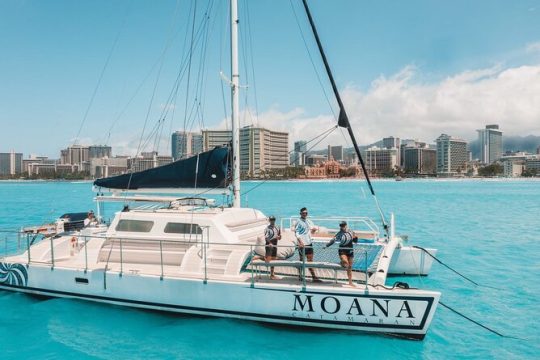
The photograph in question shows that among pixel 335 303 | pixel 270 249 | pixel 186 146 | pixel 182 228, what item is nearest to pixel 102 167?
pixel 186 146

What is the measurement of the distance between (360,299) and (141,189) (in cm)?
809

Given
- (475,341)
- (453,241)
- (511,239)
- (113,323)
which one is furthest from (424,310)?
(511,239)

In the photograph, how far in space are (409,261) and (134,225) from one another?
9.63 metres

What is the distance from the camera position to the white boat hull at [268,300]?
9180 mm

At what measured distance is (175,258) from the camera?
1161 centimetres

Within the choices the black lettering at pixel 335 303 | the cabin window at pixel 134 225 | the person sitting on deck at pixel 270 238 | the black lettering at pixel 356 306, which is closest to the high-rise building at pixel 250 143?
the person sitting on deck at pixel 270 238

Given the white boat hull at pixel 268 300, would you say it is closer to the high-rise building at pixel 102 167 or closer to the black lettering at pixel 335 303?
the black lettering at pixel 335 303

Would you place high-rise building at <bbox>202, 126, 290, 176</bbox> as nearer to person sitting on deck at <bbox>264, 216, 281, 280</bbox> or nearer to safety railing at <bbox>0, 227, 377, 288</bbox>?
person sitting on deck at <bbox>264, 216, 281, 280</bbox>

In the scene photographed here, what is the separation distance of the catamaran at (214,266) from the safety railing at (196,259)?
29mm

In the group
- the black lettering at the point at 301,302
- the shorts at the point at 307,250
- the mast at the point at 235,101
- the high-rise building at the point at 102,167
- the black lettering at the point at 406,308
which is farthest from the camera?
the high-rise building at the point at 102,167

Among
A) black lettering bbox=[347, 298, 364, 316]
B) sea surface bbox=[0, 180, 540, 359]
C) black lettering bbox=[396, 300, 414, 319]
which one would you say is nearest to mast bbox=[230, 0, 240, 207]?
sea surface bbox=[0, 180, 540, 359]

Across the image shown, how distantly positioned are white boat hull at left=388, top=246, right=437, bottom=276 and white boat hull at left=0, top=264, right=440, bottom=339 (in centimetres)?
567

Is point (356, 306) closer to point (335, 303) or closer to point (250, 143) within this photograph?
point (335, 303)

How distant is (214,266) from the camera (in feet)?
35.2
